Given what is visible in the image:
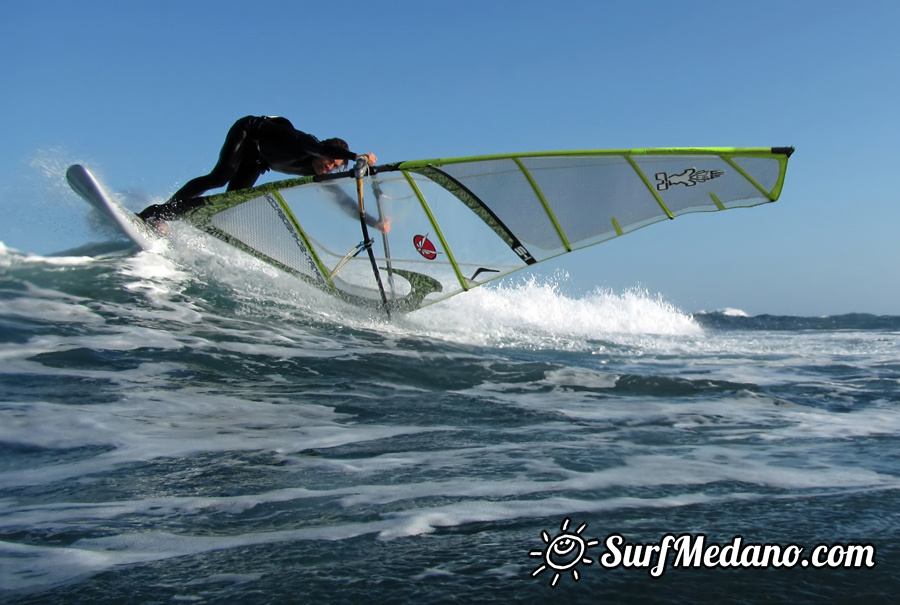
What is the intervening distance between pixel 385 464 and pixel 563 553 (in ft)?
3.18

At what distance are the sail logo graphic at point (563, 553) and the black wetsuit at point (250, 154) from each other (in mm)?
4666

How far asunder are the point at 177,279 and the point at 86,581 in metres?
5.33

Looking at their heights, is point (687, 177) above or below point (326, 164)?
below

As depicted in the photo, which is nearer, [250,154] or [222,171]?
[222,171]

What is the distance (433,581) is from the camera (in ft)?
4.27

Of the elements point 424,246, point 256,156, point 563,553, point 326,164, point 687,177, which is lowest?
point 563,553

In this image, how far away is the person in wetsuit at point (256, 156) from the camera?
5.75m

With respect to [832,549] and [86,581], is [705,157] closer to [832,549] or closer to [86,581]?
[832,549]

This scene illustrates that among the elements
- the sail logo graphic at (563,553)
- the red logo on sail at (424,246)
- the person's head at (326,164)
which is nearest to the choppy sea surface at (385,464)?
the sail logo graphic at (563,553)

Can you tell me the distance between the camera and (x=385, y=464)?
7.52ft

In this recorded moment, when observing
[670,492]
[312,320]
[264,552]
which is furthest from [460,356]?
[264,552]

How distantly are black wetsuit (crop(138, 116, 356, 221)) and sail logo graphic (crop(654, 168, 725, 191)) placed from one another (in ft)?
9.18

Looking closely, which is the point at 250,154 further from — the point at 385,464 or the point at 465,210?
the point at 385,464

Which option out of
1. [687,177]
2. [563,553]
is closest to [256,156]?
[687,177]
